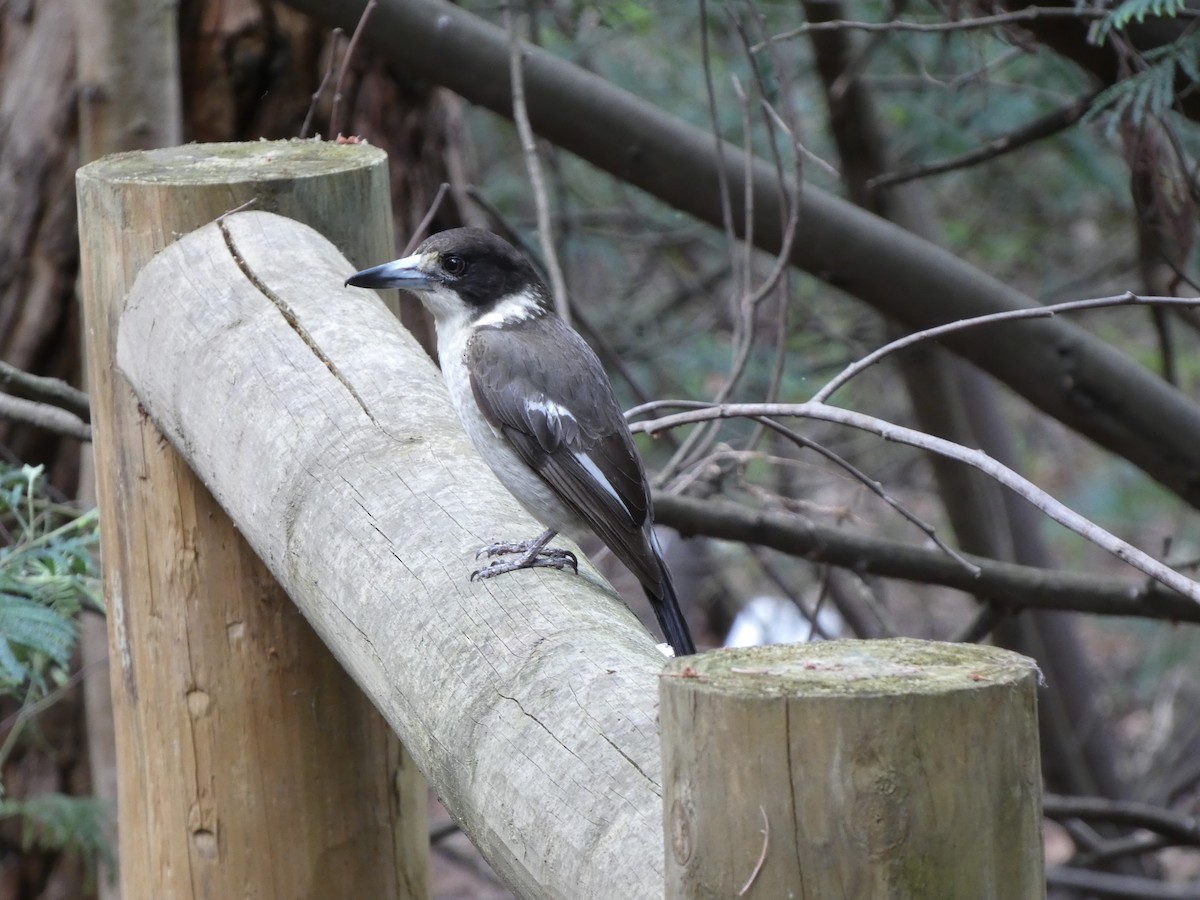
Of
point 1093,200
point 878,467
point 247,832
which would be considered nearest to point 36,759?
point 247,832

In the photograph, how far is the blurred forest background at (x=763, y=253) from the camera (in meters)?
3.36

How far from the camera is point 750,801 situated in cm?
101

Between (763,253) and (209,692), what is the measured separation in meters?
3.14

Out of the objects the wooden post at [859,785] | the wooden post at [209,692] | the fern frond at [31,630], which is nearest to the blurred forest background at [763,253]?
the fern frond at [31,630]

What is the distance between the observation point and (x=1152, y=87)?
308cm

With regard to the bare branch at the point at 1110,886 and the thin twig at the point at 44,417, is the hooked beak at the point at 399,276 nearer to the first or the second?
the thin twig at the point at 44,417

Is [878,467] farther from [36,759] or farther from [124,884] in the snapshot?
[124,884]

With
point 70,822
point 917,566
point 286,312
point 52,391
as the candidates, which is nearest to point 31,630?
point 286,312

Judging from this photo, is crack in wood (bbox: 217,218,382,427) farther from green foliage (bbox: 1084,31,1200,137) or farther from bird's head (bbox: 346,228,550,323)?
green foliage (bbox: 1084,31,1200,137)

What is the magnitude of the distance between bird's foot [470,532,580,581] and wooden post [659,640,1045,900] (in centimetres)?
73

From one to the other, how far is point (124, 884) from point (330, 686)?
530mm

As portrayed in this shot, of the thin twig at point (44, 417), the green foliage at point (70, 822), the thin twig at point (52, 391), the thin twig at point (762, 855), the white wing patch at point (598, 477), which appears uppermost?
the thin twig at point (52, 391)

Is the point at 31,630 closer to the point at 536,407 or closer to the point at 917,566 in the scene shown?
the point at 536,407

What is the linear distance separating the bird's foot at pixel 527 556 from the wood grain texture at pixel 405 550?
0.02m
